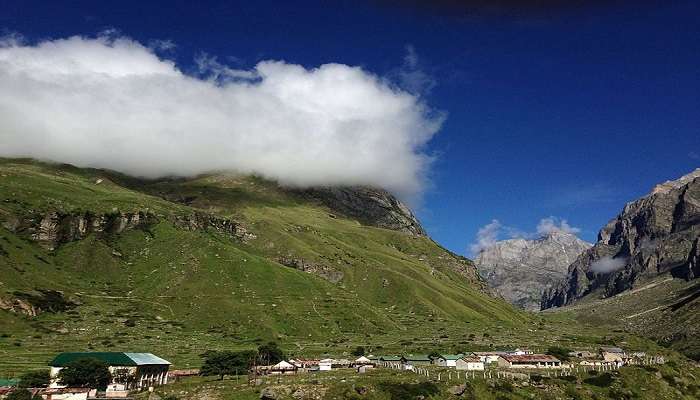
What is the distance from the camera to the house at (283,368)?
5615 inches

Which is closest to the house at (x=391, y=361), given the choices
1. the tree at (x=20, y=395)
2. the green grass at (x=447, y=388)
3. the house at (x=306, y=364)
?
the house at (x=306, y=364)

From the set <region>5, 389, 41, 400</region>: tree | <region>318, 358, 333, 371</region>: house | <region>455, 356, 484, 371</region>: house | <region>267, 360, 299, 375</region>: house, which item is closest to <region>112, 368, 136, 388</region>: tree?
<region>5, 389, 41, 400</region>: tree

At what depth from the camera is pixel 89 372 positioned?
11469cm

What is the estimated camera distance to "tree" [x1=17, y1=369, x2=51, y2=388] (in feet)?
366

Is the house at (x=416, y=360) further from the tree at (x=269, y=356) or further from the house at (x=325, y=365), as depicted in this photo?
the tree at (x=269, y=356)

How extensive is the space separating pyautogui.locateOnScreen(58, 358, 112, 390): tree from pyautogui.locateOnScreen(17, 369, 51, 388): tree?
285 cm

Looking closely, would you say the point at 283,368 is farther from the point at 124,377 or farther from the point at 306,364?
the point at 124,377

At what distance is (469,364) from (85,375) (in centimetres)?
8908

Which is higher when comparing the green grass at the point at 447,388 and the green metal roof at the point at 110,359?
the green grass at the point at 447,388

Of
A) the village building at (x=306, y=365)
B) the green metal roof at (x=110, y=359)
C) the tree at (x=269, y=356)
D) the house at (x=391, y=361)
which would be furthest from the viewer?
the tree at (x=269, y=356)

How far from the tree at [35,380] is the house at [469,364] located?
307ft

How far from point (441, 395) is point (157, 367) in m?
65.0

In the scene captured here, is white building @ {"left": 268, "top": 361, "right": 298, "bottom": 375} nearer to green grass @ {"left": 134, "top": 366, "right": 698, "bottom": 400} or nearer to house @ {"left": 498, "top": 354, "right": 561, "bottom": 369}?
green grass @ {"left": 134, "top": 366, "right": 698, "bottom": 400}

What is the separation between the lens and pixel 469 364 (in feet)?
482
